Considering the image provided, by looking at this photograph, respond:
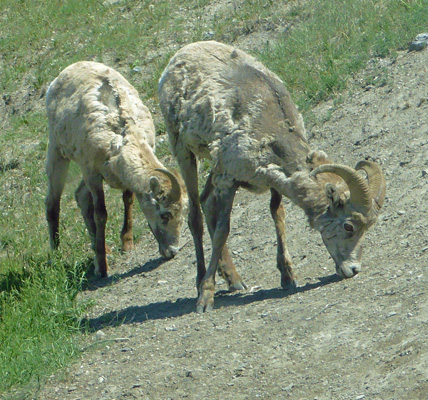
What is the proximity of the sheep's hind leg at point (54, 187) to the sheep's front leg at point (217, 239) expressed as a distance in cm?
356

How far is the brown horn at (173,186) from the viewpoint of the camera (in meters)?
8.59

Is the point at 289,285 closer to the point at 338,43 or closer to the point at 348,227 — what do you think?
the point at 348,227

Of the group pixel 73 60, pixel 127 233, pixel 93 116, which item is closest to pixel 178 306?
pixel 127 233

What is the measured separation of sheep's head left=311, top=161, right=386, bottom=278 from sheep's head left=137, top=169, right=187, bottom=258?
216 centimetres

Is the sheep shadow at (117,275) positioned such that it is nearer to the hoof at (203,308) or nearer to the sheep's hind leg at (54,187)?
the sheep's hind leg at (54,187)

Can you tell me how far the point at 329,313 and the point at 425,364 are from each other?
1.42 metres

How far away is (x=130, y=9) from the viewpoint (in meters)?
17.3

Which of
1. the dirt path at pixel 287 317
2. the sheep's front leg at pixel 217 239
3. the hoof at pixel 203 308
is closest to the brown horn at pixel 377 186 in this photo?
the dirt path at pixel 287 317

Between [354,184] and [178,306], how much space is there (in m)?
2.37

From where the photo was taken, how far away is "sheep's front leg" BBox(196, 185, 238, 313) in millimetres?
7469

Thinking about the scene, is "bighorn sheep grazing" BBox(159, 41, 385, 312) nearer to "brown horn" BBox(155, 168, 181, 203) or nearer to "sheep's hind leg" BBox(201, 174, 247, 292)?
"sheep's hind leg" BBox(201, 174, 247, 292)

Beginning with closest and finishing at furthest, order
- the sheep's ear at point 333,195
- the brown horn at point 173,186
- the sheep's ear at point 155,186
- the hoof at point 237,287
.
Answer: the sheep's ear at point 333,195 → the hoof at point 237,287 → the brown horn at point 173,186 → the sheep's ear at point 155,186

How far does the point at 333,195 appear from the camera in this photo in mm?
7105

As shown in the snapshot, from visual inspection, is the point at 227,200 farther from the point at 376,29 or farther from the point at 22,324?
the point at 376,29
